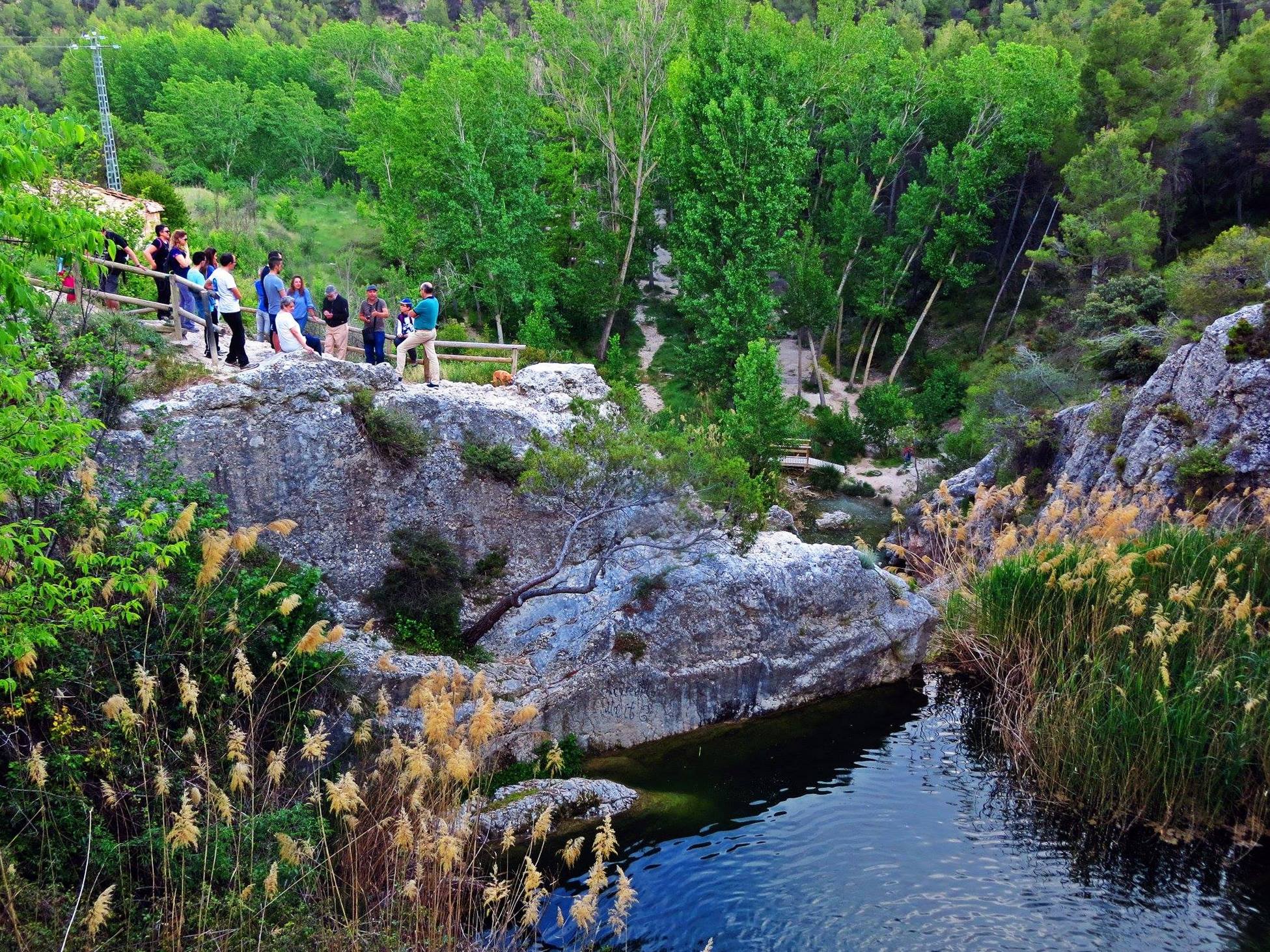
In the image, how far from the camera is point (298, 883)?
7.81 m

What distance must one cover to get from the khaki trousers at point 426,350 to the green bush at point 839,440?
25132 mm

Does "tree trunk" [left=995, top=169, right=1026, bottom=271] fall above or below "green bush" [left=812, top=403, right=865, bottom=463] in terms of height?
above

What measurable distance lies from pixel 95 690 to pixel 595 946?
5.50m

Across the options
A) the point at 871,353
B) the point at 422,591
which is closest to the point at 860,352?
the point at 871,353

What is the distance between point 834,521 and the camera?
109 ft

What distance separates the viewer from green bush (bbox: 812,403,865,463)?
40062mm

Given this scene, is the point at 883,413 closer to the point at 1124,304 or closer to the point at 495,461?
the point at 1124,304

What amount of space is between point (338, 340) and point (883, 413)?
2748 cm

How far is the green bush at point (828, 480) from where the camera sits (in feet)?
120

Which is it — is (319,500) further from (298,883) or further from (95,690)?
(298,883)

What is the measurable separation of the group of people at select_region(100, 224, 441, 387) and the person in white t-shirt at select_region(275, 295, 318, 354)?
11 mm

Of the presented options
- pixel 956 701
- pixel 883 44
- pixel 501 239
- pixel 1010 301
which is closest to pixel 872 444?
pixel 1010 301

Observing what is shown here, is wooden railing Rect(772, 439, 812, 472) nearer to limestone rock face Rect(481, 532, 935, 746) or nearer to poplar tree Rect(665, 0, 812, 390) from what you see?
poplar tree Rect(665, 0, 812, 390)

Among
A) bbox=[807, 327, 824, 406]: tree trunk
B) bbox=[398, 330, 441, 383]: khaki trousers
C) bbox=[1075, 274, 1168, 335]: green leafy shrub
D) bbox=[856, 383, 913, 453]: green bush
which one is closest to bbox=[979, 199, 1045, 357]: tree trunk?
bbox=[856, 383, 913, 453]: green bush
